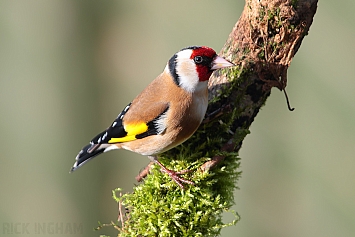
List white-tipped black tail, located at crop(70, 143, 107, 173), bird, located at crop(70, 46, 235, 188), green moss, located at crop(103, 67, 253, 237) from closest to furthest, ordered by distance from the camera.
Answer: green moss, located at crop(103, 67, 253, 237) → bird, located at crop(70, 46, 235, 188) → white-tipped black tail, located at crop(70, 143, 107, 173)

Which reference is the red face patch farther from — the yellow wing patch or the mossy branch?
the yellow wing patch

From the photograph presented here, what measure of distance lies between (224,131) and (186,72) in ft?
1.47

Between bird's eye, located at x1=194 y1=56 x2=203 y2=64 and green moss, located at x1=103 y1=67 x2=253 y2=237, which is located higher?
bird's eye, located at x1=194 y1=56 x2=203 y2=64

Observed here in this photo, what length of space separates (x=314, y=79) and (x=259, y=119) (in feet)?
2.06

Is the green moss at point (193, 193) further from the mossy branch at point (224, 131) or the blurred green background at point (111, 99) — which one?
the blurred green background at point (111, 99)

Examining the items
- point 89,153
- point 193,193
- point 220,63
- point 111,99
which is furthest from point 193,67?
point 111,99

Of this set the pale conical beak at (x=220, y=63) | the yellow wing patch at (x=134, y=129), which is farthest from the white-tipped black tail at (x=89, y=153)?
the pale conical beak at (x=220, y=63)

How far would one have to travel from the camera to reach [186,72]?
246cm

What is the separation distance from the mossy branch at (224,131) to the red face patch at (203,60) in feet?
0.23

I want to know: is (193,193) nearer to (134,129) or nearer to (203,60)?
(134,129)

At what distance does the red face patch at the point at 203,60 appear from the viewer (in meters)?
2.33

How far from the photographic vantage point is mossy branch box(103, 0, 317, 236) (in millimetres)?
2121

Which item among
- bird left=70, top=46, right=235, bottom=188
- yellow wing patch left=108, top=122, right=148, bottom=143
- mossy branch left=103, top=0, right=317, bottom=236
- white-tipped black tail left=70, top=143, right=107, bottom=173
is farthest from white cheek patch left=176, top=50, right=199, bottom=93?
white-tipped black tail left=70, top=143, right=107, bottom=173

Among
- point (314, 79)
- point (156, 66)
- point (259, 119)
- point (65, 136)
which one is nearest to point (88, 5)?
point (156, 66)
